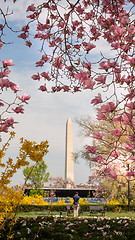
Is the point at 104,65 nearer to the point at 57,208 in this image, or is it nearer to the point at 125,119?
the point at 125,119

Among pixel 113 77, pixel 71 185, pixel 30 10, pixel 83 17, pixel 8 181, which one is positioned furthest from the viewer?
pixel 71 185

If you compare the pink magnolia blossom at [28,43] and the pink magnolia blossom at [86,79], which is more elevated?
the pink magnolia blossom at [28,43]

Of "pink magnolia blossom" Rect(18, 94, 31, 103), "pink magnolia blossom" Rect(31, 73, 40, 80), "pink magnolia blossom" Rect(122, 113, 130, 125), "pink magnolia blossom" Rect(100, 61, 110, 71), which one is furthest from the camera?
"pink magnolia blossom" Rect(31, 73, 40, 80)

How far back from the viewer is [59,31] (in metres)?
4.44

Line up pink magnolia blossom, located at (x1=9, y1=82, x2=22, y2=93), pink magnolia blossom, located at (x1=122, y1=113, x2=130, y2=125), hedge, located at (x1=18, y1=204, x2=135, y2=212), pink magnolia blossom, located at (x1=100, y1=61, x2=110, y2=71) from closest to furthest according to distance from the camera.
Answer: pink magnolia blossom, located at (x1=100, y1=61, x2=110, y2=71)
pink magnolia blossom, located at (x1=122, y1=113, x2=130, y2=125)
pink magnolia blossom, located at (x1=9, y1=82, x2=22, y2=93)
hedge, located at (x1=18, y1=204, x2=135, y2=212)

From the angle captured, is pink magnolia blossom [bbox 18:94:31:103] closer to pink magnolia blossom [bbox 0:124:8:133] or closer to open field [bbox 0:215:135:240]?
pink magnolia blossom [bbox 0:124:8:133]

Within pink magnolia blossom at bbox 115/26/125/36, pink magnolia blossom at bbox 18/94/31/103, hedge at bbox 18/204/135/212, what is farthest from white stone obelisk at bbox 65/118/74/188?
pink magnolia blossom at bbox 115/26/125/36

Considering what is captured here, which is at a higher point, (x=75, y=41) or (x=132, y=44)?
(x=75, y=41)

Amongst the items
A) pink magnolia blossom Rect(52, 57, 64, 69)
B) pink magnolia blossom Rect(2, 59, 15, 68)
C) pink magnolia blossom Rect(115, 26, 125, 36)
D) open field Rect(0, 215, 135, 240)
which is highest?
pink magnolia blossom Rect(52, 57, 64, 69)

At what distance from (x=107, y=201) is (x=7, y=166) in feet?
45.2

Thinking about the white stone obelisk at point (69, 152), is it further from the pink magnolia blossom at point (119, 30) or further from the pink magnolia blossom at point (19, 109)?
the pink magnolia blossom at point (119, 30)

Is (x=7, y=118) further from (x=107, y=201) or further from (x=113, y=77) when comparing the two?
(x=107, y=201)

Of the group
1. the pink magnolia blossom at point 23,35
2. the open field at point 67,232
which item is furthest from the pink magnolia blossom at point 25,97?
the open field at point 67,232

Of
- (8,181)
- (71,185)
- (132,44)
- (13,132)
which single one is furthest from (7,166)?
(71,185)
